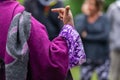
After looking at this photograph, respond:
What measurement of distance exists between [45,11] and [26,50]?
4.68m

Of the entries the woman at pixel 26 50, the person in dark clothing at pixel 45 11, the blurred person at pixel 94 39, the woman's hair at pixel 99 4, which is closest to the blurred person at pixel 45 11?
the person in dark clothing at pixel 45 11

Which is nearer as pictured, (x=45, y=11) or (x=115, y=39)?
(x=45, y=11)

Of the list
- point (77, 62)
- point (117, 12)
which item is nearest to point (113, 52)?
point (117, 12)

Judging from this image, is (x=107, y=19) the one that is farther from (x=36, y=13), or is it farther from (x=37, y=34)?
(x=37, y=34)

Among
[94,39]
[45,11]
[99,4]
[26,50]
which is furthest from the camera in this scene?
[99,4]

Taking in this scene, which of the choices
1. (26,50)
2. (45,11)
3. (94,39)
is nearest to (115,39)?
(94,39)

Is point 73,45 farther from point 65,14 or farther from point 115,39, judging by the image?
point 115,39

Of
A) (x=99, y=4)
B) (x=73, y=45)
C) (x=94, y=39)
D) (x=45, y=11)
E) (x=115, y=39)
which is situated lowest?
(x=115, y=39)

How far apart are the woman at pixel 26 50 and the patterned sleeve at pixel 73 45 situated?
0.06 metres

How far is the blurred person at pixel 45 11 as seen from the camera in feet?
29.8

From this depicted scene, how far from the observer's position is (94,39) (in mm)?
11156

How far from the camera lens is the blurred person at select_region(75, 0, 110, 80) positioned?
11.1 metres

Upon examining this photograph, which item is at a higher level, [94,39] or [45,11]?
[45,11]

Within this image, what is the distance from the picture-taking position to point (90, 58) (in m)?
11.2
